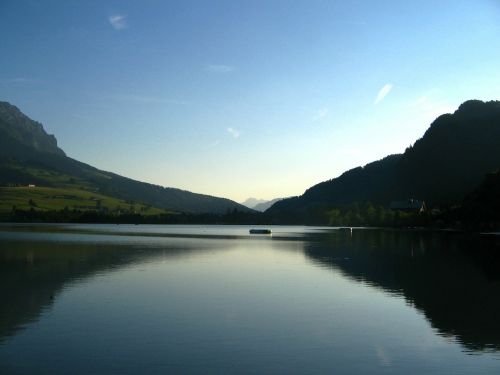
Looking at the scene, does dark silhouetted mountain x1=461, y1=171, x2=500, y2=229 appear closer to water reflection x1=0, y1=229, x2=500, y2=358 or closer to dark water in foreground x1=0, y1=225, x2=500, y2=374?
water reflection x1=0, y1=229, x2=500, y2=358

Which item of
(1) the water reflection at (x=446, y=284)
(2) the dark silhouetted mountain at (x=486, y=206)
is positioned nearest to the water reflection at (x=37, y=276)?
(1) the water reflection at (x=446, y=284)

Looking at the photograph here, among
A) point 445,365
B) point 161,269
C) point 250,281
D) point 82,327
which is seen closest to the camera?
point 445,365

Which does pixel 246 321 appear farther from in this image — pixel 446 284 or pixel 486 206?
pixel 486 206

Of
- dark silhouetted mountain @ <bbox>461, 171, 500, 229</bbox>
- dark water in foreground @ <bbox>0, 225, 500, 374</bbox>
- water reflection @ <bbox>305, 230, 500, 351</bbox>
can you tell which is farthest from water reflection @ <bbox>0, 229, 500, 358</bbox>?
dark silhouetted mountain @ <bbox>461, 171, 500, 229</bbox>

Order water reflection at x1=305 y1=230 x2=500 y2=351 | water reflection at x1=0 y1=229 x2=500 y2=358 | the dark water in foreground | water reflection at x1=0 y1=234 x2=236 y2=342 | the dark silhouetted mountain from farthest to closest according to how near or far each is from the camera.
A: the dark silhouetted mountain → water reflection at x1=0 y1=234 x2=236 y2=342 → water reflection at x1=0 y1=229 x2=500 y2=358 → water reflection at x1=305 y1=230 x2=500 y2=351 → the dark water in foreground

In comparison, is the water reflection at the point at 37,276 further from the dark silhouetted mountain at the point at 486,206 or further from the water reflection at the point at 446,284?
the dark silhouetted mountain at the point at 486,206

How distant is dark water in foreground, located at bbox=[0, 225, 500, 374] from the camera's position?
23609mm

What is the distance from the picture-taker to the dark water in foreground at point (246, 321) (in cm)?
2361

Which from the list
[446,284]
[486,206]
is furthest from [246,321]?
[486,206]

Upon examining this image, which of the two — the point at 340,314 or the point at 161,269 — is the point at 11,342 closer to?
the point at 340,314

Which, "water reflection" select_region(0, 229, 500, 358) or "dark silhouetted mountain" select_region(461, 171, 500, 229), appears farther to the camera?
"dark silhouetted mountain" select_region(461, 171, 500, 229)

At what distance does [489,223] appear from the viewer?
16888 centimetres

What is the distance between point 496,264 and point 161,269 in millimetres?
46666

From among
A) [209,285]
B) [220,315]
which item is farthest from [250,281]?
[220,315]
